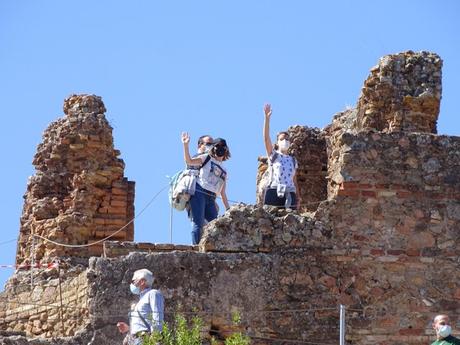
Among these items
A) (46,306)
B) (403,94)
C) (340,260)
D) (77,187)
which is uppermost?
(403,94)

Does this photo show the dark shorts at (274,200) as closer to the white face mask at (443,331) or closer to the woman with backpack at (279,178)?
the woman with backpack at (279,178)

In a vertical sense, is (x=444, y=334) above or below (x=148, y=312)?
below

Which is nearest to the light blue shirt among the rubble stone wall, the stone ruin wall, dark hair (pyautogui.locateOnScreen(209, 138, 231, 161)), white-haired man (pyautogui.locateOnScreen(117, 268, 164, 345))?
white-haired man (pyautogui.locateOnScreen(117, 268, 164, 345))

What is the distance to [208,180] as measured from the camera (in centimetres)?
2419

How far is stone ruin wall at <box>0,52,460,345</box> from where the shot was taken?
22.4 metres

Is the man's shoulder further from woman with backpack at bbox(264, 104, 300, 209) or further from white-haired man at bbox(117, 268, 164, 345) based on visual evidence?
woman with backpack at bbox(264, 104, 300, 209)

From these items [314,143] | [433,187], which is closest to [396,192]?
[433,187]

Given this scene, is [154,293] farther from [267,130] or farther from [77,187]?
[77,187]

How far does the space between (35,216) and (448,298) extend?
627cm

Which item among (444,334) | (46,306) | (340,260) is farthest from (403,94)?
(444,334)

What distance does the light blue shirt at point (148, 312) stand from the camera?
20141mm

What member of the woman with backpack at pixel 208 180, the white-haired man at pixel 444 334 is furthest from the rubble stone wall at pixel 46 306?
the white-haired man at pixel 444 334

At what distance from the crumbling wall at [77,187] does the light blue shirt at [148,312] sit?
5874 millimetres

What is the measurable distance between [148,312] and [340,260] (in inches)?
134
